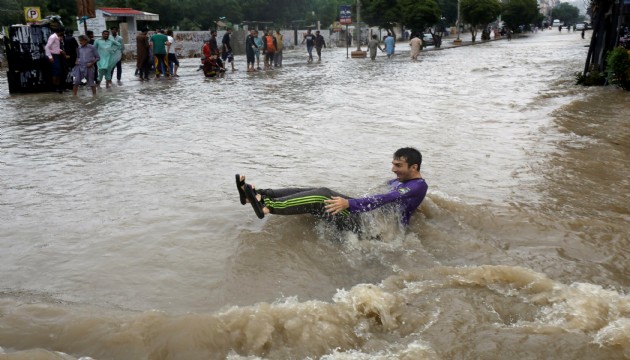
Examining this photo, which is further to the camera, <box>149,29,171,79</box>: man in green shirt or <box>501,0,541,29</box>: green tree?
<box>501,0,541,29</box>: green tree

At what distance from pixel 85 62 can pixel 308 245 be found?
11145 millimetres

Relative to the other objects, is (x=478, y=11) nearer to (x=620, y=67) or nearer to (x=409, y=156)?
(x=620, y=67)

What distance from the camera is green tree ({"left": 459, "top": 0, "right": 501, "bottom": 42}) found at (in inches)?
2052

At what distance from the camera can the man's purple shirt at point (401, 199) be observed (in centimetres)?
511

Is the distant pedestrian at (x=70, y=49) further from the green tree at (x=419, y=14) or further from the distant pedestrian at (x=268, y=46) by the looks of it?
the green tree at (x=419, y=14)

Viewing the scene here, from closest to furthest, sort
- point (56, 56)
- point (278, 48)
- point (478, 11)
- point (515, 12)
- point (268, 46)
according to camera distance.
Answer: point (56, 56) → point (268, 46) → point (278, 48) → point (478, 11) → point (515, 12)

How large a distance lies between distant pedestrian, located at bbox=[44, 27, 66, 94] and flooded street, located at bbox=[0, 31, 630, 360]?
13.8ft

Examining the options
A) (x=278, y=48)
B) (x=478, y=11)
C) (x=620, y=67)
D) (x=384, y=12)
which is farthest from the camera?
(x=478, y=11)

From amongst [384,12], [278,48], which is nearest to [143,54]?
[278,48]

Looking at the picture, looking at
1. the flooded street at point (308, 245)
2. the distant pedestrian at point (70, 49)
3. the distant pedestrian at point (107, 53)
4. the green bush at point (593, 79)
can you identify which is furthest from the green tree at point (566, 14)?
the flooded street at point (308, 245)

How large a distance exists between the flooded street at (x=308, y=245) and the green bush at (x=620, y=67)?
4.55 m

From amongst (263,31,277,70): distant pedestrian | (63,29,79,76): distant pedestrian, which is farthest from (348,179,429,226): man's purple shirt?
(263,31,277,70): distant pedestrian

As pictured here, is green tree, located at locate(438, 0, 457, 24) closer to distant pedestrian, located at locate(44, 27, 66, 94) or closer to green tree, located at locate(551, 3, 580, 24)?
distant pedestrian, located at locate(44, 27, 66, 94)

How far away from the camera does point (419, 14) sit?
44.0 m
